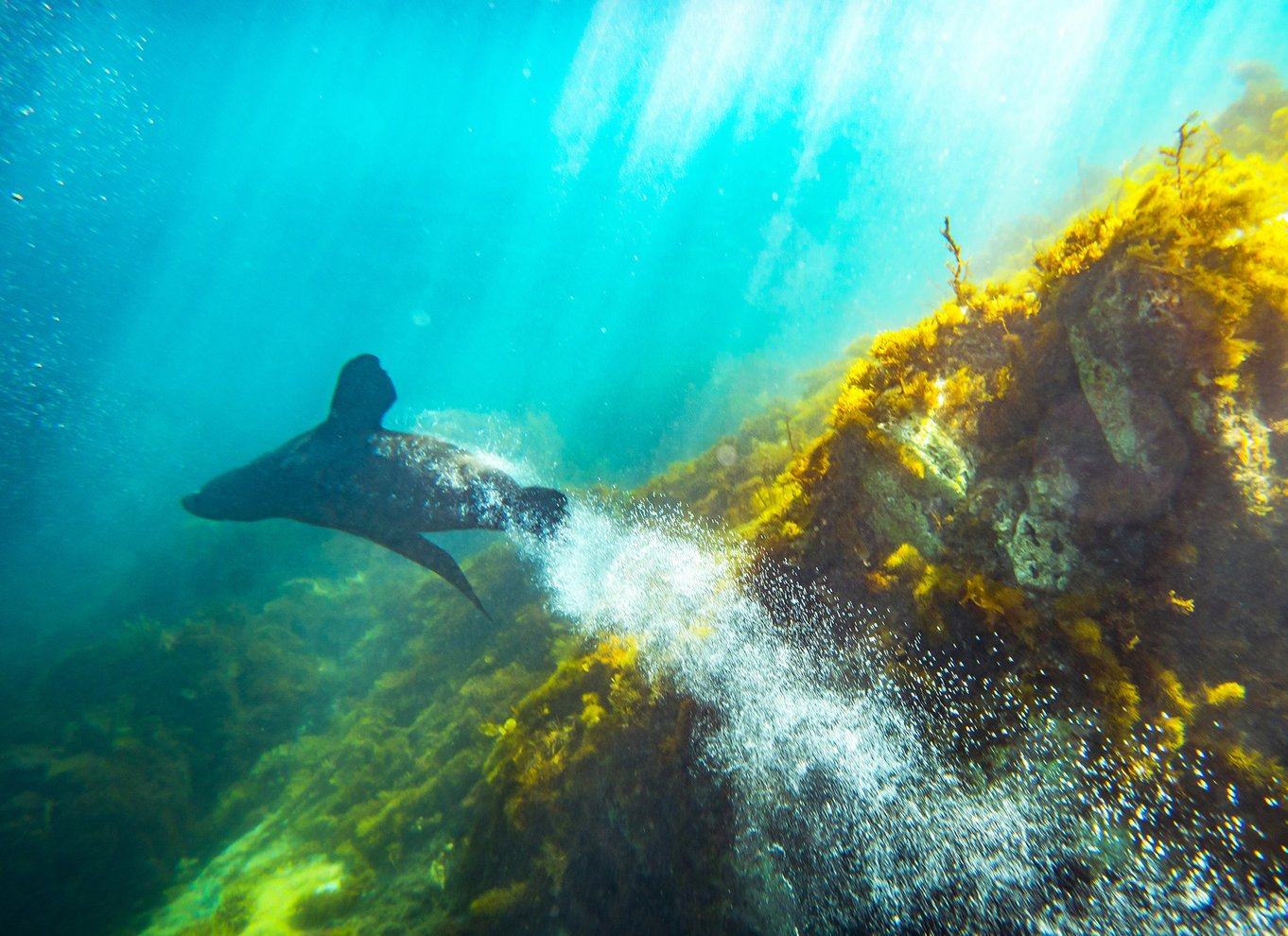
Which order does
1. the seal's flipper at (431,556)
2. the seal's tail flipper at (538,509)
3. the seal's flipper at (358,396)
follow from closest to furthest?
the seal's flipper at (431,556) < the seal's tail flipper at (538,509) < the seal's flipper at (358,396)

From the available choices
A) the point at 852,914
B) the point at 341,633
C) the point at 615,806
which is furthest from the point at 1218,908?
the point at 341,633

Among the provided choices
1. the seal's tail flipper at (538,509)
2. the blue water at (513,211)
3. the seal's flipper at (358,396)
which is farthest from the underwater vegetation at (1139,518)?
the blue water at (513,211)

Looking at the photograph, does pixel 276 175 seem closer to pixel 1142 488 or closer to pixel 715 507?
pixel 715 507

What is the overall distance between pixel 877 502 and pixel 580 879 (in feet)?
12.6

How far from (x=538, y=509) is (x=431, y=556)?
146 centimetres

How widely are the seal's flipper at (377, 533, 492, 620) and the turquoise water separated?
13.9 metres

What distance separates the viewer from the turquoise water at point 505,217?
32.0 m

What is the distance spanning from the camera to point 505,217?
6819 centimetres

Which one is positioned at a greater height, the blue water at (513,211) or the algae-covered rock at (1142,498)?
the blue water at (513,211)

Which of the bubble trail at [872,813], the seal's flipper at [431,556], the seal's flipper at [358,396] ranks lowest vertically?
the bubble trail at [872,813]

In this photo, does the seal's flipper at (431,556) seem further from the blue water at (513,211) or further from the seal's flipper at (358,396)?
the blue water at (513,211)

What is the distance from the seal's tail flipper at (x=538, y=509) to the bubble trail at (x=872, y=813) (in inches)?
96.8

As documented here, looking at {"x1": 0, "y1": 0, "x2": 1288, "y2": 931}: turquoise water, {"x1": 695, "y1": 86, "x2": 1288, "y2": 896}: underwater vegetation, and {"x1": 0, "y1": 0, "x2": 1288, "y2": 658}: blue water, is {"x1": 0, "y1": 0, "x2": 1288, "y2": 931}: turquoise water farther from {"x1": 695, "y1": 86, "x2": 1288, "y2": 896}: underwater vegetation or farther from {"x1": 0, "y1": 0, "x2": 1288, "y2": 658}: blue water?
{"x1": 695, "y1": 86, "x2": 1288, "y2": 896}: underwater vegetation

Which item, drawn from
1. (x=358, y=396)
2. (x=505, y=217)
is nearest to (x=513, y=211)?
(x=505, y=217)
